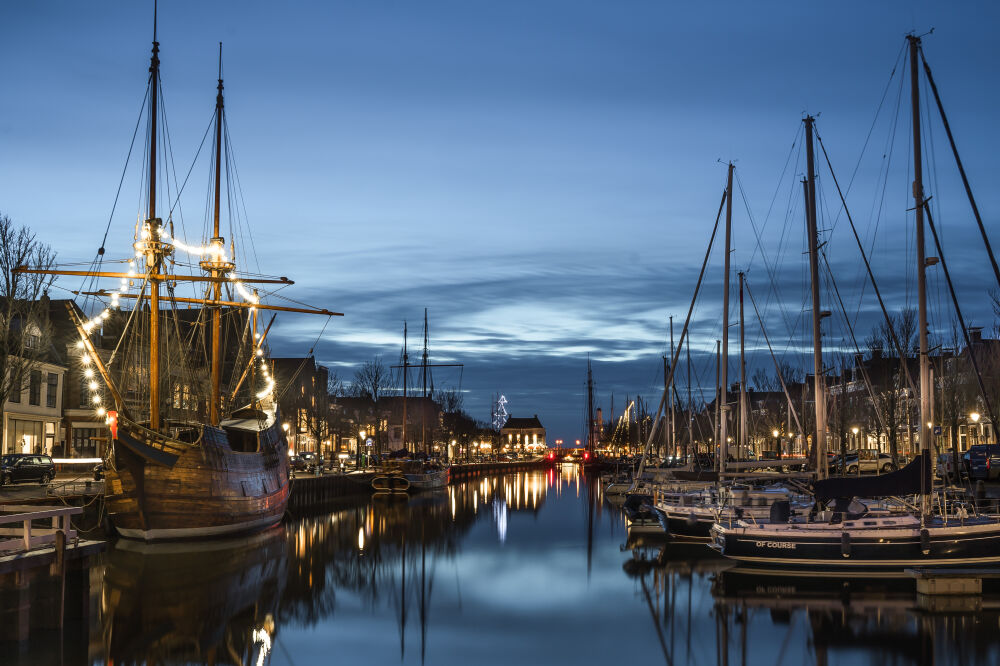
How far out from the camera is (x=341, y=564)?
34.4 m

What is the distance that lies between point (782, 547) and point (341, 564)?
15861 millimetres

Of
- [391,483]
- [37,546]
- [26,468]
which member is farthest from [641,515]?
[391,483]

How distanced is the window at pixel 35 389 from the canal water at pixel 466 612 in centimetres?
2547

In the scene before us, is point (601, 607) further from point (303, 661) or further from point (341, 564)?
point (341, 564)

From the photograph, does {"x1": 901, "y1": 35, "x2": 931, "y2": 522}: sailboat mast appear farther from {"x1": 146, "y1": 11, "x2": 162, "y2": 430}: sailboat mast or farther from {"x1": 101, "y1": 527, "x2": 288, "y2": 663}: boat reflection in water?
{"x1": 146, "y1": 11, "x2": 162, "y2": 430}: sailboat mast

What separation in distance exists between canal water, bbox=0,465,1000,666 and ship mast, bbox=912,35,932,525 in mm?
3286

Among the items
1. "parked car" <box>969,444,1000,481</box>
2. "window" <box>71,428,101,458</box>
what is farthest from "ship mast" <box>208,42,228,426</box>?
"parked car" <box>969,444,1000,481</box>

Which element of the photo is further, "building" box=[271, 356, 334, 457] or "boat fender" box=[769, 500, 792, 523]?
"building" box=[271, 356, 334, 457]

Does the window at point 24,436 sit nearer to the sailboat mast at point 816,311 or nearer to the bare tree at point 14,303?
the bare tree at point 14,303

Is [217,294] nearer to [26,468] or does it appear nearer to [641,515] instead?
[26,468]

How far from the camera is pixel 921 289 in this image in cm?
2719

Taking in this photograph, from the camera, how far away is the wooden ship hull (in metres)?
34.9

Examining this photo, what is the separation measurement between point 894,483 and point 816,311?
8.56 m

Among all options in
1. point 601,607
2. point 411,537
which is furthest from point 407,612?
point 411,537
